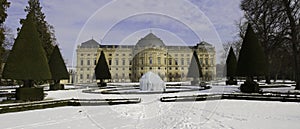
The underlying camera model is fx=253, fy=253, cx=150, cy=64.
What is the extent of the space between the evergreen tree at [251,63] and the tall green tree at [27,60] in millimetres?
13677

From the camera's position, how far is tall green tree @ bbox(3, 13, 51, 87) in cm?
1427

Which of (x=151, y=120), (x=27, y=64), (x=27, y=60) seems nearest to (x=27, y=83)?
(x=27, y=64)

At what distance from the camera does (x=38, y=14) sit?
34344 millimetres

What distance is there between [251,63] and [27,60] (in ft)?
49.6

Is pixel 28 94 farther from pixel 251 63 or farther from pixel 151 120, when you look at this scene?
pixel 251 63

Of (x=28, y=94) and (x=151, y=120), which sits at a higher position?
(x=28, y=94)

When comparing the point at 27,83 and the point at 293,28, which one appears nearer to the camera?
the point at 27,83

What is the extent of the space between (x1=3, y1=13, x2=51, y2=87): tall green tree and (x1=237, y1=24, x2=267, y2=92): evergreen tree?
13677mm

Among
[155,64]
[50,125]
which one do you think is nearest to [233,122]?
[50,125]

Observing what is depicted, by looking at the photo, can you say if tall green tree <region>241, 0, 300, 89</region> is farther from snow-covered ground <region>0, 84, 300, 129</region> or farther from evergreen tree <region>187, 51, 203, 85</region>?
snow-covered ground <region>0, 84, 300, 129</region>

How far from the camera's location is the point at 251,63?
18688 mm

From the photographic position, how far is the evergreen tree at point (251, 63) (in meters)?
18.5

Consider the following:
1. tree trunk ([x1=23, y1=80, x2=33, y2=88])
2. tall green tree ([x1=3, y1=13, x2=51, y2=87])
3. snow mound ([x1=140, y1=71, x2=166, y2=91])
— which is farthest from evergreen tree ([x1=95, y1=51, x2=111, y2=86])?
tree trunk ([x1=23, y1=80, x2=33, y2=88])

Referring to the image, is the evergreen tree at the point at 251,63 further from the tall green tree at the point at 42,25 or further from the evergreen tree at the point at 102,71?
the tall green tree at the point at 42,25
